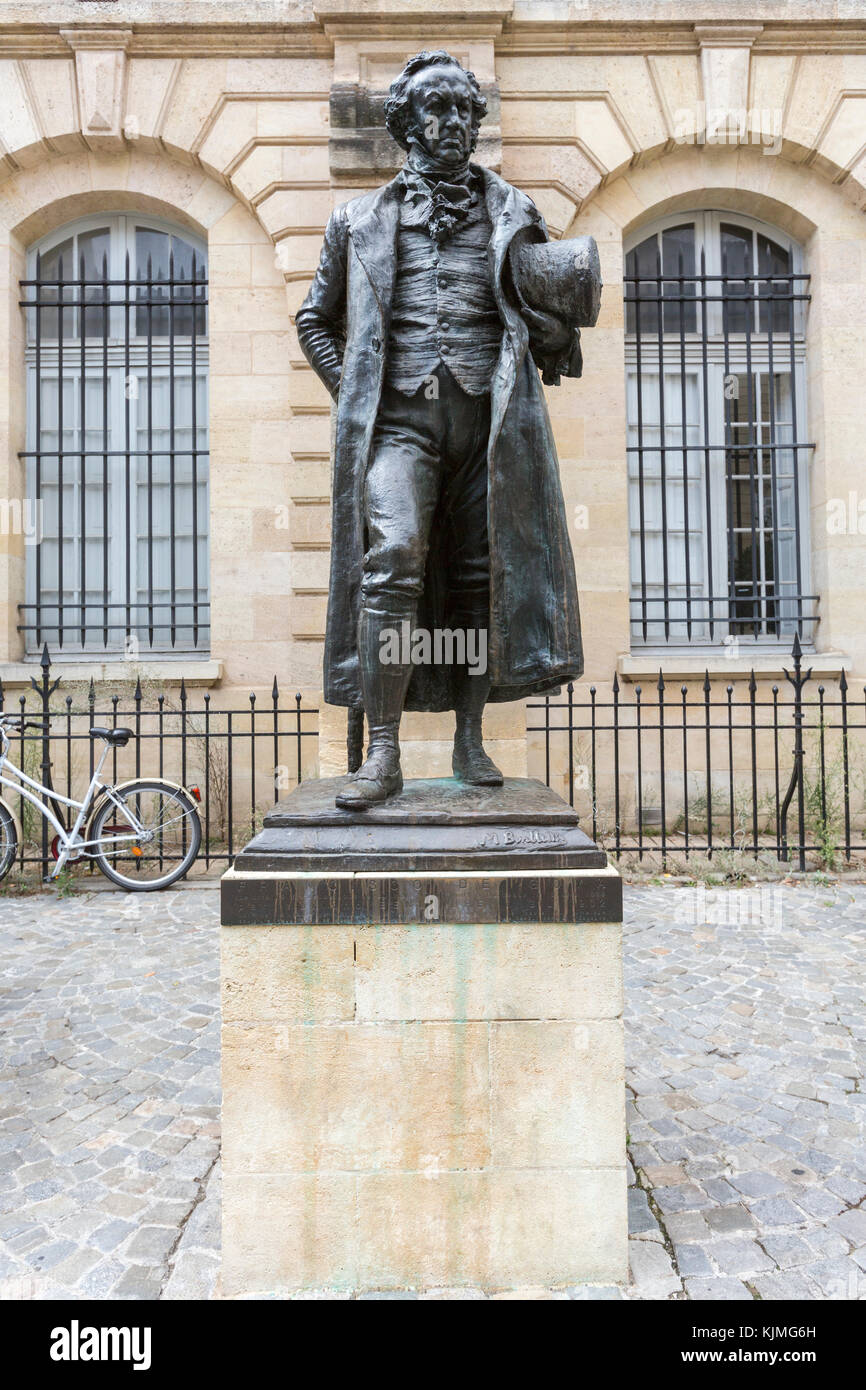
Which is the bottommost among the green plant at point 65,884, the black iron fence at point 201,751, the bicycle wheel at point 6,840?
the green plant at point 65,884

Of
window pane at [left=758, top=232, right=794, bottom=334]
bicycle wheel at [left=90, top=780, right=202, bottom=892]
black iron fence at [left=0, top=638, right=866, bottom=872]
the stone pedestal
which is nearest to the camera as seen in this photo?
the stone pedestal

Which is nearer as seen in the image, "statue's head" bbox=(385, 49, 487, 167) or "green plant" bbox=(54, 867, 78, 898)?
"statue's head" bbox=(385, 49, 487, 167)

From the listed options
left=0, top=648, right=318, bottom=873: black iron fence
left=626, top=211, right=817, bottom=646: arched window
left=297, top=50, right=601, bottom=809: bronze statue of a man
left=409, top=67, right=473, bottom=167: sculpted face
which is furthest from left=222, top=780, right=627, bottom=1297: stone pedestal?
left=626, top=211, right=817, bottom=646: arched window

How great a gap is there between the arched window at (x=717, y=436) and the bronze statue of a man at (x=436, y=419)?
19.9 ft

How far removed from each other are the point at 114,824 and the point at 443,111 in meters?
5.71

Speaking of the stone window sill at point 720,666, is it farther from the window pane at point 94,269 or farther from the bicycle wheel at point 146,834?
the window pane at point 94,269

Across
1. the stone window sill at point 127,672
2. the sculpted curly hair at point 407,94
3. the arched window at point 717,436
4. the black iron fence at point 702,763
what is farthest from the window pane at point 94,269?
the sculpted curly hair at point 407,94

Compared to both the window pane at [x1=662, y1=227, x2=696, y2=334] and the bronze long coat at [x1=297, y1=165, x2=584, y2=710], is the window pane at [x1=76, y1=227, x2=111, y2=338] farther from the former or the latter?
the bronze long coat at [x1=297, y1=165, x2=584, y2=710]

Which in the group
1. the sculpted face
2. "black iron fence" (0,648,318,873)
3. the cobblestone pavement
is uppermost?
the sculpted face

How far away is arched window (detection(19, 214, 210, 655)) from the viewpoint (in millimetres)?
8469

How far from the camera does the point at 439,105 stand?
8.36ft

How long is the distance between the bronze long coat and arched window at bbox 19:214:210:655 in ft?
19.8

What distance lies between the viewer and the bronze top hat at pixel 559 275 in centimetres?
256

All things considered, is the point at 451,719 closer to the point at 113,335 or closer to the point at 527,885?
the point at 527,885
